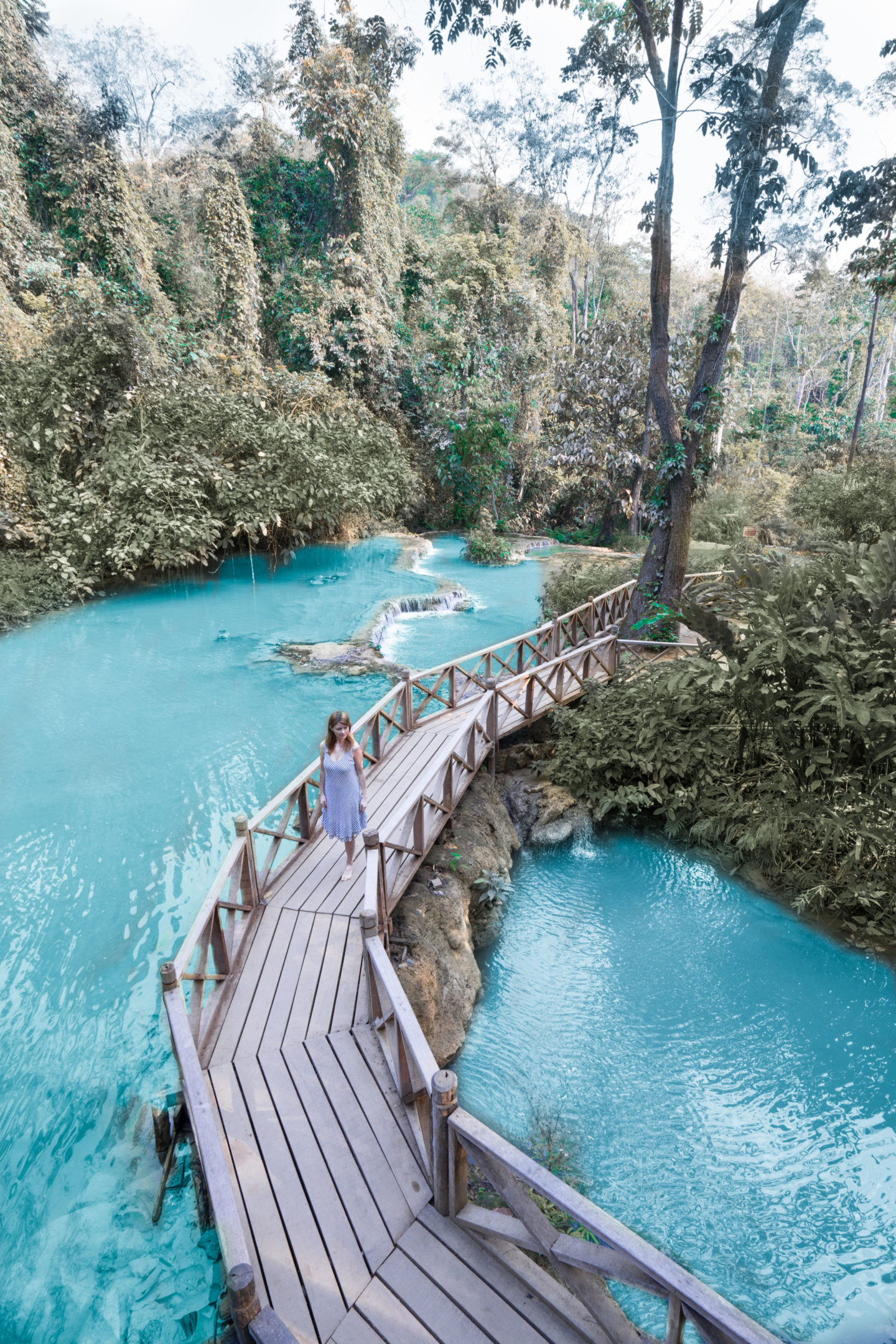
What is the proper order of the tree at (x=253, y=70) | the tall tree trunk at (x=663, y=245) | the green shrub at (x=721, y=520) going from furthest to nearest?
the tree at (x=253, y=70)
the green shrub at (x=721, y=520)
the tall tree trunk at (x=663, y=245)

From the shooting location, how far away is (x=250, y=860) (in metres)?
5.63

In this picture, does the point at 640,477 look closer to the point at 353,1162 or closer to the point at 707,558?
the point at 707,558

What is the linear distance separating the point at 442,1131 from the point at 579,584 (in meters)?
12.7

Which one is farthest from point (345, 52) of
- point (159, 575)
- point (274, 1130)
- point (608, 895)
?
point (274, 1130)

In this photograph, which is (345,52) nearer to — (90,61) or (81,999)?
(90,61)

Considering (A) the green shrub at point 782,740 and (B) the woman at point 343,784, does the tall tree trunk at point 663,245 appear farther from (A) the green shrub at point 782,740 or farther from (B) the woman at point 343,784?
(B) the woman at point 343,784

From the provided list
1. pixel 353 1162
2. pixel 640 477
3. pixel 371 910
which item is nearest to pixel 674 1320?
pixel 353 1162

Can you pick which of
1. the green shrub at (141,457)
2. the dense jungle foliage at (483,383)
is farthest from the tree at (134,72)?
the green shrub at (141,457)

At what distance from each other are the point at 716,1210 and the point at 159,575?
685 inches

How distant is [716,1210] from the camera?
4742mm

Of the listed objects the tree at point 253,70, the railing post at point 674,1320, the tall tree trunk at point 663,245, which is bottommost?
the railing post at point 674,1320

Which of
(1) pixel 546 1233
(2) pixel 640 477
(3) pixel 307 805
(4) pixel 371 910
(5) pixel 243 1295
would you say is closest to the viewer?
(5) pixel 243 1295

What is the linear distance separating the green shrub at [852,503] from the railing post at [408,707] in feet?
39.0

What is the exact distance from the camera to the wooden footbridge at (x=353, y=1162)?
282 cm
